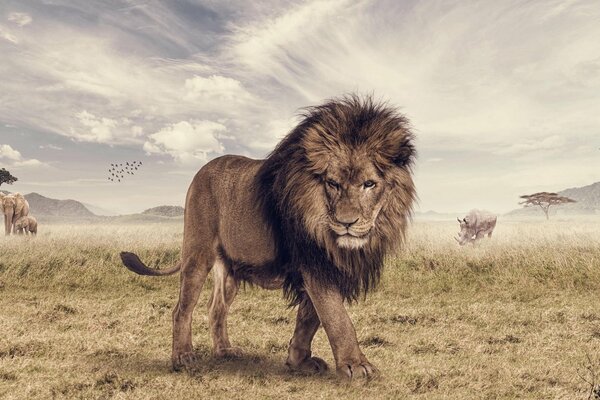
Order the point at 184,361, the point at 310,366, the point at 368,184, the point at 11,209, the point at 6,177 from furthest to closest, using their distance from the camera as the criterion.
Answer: the point at 6,177, the point at 11,209, the point at 184,361, the point at 310,366, the point at 368,184

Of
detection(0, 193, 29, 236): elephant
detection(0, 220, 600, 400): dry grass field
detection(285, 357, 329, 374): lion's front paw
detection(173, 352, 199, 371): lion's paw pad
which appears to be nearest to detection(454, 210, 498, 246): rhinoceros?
detection(0, 220, 600, 400): dry grass field

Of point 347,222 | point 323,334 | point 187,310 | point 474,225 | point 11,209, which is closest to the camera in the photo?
point 347,222

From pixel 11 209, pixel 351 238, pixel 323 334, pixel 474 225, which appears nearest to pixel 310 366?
→ pixel 351 238

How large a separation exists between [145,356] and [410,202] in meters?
3.40

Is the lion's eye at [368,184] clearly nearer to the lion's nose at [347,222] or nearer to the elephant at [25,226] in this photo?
the lion's nose at [347,222]

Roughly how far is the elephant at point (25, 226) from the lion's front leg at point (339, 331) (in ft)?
68.2

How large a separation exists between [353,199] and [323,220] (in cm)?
32

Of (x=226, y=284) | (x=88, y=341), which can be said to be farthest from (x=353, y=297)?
(x=88, y=341)

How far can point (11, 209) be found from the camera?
22.4 m

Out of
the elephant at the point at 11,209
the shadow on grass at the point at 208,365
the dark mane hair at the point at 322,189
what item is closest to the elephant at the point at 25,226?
the elephant at the point at 11,209

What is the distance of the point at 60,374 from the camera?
5.25 m

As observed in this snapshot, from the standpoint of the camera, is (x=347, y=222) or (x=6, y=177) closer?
(x=347, y=222)

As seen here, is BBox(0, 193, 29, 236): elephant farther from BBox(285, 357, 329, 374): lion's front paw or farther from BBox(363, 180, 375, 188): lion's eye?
BBox(363, 180, 375, 188): lion's eye

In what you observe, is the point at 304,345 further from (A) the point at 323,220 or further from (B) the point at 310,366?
(A) the point at 323,220
